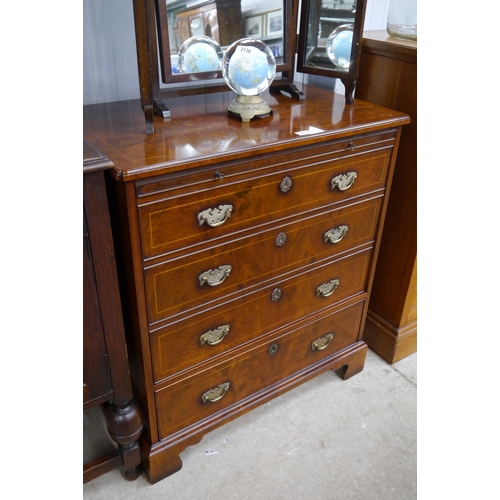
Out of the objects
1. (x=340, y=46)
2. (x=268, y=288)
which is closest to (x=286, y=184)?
(x=268, y=288)

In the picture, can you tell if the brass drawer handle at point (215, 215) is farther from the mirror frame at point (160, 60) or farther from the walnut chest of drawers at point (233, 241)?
the mirror frame at point (160, 60)

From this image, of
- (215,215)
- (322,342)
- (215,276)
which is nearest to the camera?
(215,215)

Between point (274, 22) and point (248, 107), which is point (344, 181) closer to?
point (248, 107)

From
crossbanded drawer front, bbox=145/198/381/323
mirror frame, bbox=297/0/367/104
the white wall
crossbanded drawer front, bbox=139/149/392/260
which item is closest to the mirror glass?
mirror frame, bbox=297/0/367/104

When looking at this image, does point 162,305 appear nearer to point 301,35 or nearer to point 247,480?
point 247,480

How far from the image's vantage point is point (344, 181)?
1.50 metres

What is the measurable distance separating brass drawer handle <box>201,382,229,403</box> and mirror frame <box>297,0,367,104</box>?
106 cm

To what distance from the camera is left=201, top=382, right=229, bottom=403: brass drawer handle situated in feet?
5.09

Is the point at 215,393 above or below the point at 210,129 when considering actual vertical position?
below

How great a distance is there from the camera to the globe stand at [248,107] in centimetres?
140

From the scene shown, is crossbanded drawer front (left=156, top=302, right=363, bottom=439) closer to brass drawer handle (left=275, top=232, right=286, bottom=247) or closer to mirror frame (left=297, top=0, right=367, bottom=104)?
brass drawer handle (left=275, top=232, right=286, bottom=247)

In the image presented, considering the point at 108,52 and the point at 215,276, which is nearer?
the point at 215,276

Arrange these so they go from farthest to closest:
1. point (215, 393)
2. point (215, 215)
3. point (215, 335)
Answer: point (215, 393), point (215, 335), point (215, 215)

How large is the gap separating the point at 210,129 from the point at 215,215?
0.27 meters
